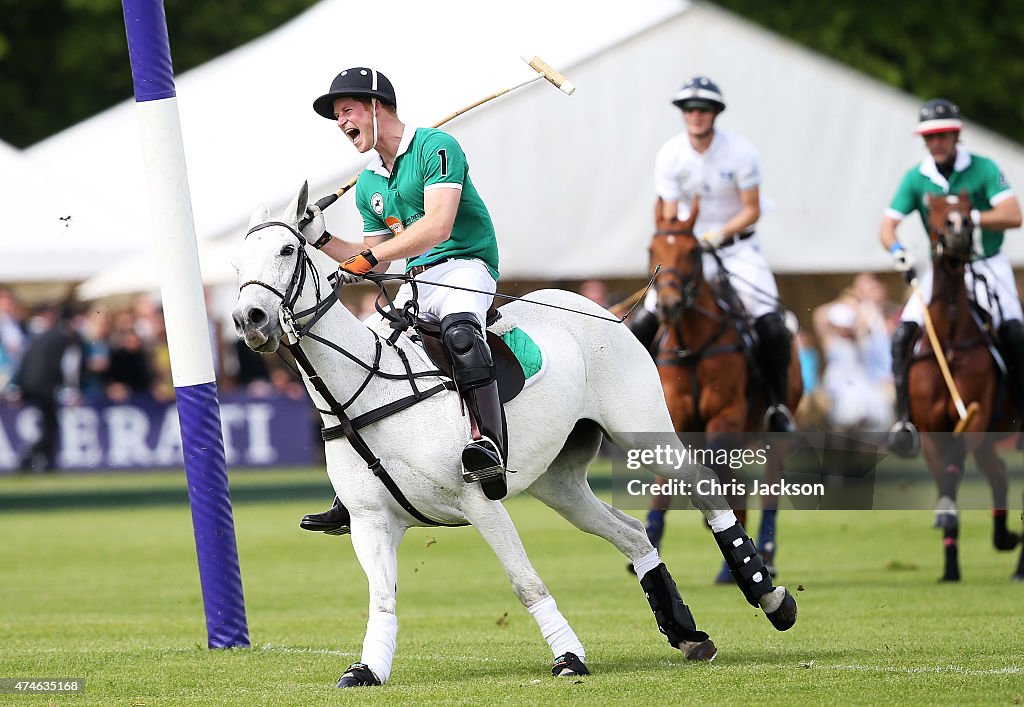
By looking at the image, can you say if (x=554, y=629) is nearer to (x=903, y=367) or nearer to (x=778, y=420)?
(x=778, y=420)

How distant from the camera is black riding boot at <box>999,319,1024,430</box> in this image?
12875 mm

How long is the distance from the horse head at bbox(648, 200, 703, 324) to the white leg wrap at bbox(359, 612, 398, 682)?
17.1ft

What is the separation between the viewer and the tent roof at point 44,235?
22.6 meters

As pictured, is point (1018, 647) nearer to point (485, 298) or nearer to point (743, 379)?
point (485, 298)

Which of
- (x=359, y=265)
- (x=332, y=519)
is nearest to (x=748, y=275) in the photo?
(x=332, y=519)

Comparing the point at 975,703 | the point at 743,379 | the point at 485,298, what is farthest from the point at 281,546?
the point at 975,703

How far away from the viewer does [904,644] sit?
8.83 metres

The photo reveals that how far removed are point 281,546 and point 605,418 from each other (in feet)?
28.4

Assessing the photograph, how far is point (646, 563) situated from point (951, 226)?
5.00 m

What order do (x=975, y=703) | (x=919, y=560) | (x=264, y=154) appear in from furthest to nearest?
1. (x=264, y=154)
2. (x=919, y=560)
3. (x=975, y=703)

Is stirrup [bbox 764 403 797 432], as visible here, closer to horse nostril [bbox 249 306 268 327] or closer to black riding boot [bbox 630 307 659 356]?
black riding boot [bbox 630 307 659 356]

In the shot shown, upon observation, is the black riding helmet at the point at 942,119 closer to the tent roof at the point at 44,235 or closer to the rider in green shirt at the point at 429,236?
the rider in green shirt at the point at 429,236

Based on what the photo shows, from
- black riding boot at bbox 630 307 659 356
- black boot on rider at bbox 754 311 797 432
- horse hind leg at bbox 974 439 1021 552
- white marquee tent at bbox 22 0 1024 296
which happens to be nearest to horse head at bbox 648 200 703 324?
black riding boot at bbox 630 307 659 356

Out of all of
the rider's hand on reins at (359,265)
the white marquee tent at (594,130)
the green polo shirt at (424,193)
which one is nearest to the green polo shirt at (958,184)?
the green polo shirt at (424,193)
